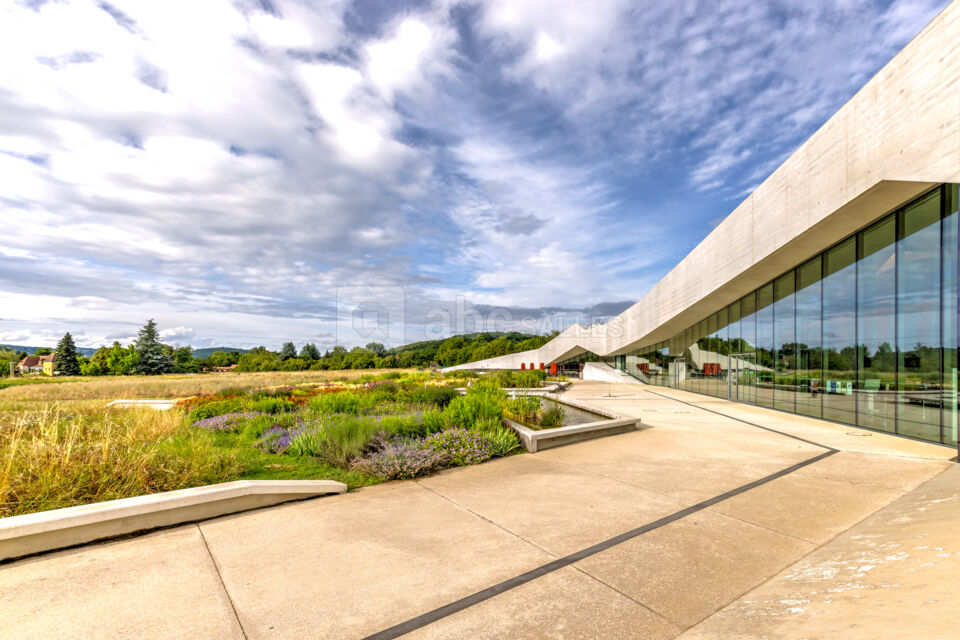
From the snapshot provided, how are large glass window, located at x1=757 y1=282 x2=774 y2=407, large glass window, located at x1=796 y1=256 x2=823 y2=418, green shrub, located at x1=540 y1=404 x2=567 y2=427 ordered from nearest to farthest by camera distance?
1. green shrub, located at x1=540 y1=404 x2=567 y2=427
2. large glass window, located at x1=796 y1=256 x2=823 y2=418
3. large glass window, located at x1=757 y1=282 x2=774 y2=407

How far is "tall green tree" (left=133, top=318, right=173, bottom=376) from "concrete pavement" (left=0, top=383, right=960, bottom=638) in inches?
3062

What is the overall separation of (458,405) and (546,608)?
668 cm

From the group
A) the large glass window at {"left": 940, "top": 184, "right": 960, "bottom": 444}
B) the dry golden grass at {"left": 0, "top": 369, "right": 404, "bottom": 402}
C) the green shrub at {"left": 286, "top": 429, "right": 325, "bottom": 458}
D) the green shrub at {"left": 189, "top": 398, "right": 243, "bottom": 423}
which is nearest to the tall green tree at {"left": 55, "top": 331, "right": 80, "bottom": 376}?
the dry golden grass at {"left": 0, "top": 369, "right": 404, "bottom": 402}

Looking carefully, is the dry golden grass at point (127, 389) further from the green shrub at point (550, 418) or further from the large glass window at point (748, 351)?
the large glass window at point (748, 351)

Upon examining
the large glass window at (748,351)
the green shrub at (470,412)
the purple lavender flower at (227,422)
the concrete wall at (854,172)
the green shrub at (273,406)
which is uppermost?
the concrete wall at (854,172)

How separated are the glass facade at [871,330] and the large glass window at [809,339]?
0.03 meters

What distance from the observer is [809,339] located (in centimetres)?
1317

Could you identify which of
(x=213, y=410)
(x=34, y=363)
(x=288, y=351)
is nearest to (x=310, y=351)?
(x=288, y=351)

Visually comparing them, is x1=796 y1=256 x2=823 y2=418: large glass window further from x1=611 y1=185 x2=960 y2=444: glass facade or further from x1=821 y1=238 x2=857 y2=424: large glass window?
x1=821 y1=238 x2=857 y2=424: large glass window

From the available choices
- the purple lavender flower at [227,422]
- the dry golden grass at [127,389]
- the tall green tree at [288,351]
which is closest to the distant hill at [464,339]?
the tall green tree at [288,351]

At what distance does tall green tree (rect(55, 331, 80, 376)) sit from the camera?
6844 cm

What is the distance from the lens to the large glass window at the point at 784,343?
1412 centimetres

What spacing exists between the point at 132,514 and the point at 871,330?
572 inches

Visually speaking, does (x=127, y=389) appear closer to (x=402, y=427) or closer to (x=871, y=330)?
(x=402, y=427)
